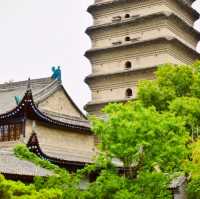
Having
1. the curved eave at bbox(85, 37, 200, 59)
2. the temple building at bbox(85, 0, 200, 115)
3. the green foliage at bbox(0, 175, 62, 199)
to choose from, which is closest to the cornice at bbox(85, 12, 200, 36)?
the temple building at bbox(85, 0, 200, 115)

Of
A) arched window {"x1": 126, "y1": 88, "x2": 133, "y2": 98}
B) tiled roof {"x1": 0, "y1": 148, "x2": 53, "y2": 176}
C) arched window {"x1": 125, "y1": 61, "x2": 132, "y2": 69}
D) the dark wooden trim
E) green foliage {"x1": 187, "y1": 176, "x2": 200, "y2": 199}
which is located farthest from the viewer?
arched window {"x1": 125, "y1": 61, "x2": 132, "y2": 69}

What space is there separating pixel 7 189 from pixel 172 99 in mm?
11421

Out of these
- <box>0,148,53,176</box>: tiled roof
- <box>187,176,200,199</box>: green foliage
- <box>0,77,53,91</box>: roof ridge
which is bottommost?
<box>187,176,200,199</box>: green foliage

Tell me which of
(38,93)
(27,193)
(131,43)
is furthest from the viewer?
(131,43)

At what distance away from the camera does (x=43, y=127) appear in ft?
85.5

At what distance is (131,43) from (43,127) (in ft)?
32.6

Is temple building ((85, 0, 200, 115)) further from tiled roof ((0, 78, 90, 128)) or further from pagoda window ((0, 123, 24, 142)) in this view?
pagoda window ((0, 123, 24, 142))

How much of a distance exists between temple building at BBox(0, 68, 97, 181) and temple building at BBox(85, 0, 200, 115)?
5.04 meters

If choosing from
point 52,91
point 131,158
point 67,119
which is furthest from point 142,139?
point 52,91

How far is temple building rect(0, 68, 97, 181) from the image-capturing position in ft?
72.8

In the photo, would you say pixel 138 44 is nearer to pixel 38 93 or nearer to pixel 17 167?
pixel 38 93

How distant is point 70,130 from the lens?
90.6 ft

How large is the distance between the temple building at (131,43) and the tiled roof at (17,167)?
13.1 meters

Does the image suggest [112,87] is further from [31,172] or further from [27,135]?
[31,172]
